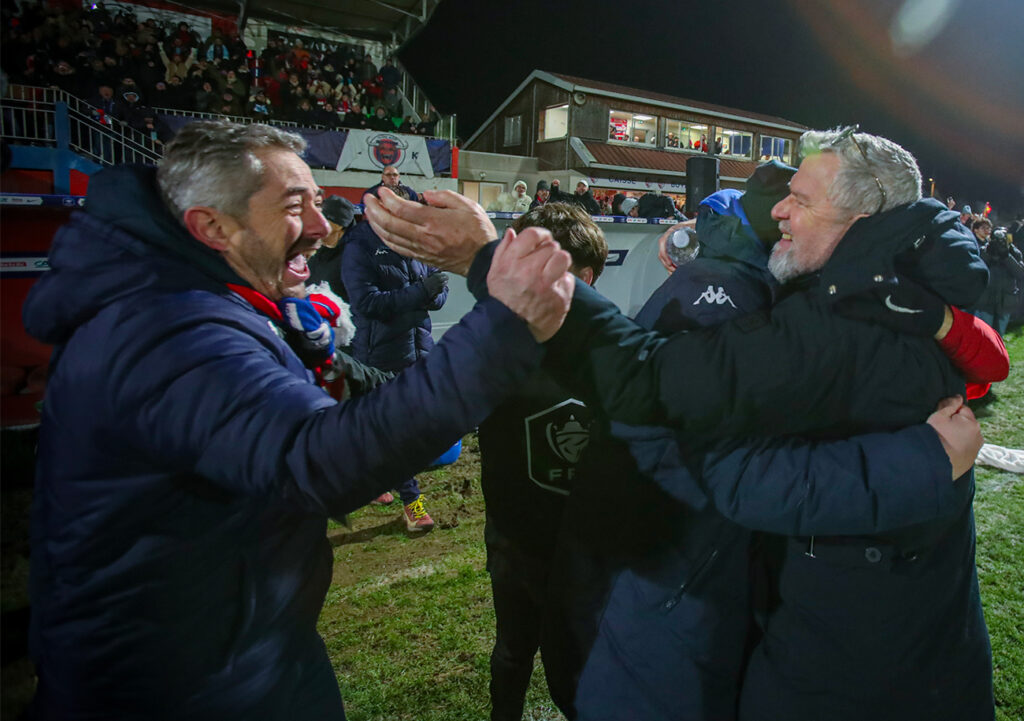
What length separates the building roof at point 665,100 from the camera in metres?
33.5

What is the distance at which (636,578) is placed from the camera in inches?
63.7

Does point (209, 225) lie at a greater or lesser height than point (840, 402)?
greater

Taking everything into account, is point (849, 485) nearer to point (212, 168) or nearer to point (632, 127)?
point (212, 168)

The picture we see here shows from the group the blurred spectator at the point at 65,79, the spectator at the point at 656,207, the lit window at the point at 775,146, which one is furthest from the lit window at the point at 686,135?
the blurred spectator at the point at 65,79

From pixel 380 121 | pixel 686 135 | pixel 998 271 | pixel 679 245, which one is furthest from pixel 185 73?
pixel 686 135

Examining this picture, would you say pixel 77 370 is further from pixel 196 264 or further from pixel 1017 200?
pixel 1017 200

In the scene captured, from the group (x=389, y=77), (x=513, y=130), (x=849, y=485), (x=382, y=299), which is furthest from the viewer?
(x=513, y=130)

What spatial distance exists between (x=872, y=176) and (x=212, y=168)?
1565mm

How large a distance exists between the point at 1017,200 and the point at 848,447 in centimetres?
4816

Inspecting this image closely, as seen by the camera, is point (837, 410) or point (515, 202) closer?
point (837, 410)

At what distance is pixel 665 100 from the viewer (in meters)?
36.6

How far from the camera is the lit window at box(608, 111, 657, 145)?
34.7 m

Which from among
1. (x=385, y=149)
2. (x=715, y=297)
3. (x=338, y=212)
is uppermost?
(x=385, y=149)

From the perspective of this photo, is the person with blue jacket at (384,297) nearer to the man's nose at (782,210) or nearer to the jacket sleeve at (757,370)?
the man's nose at (782,210)
